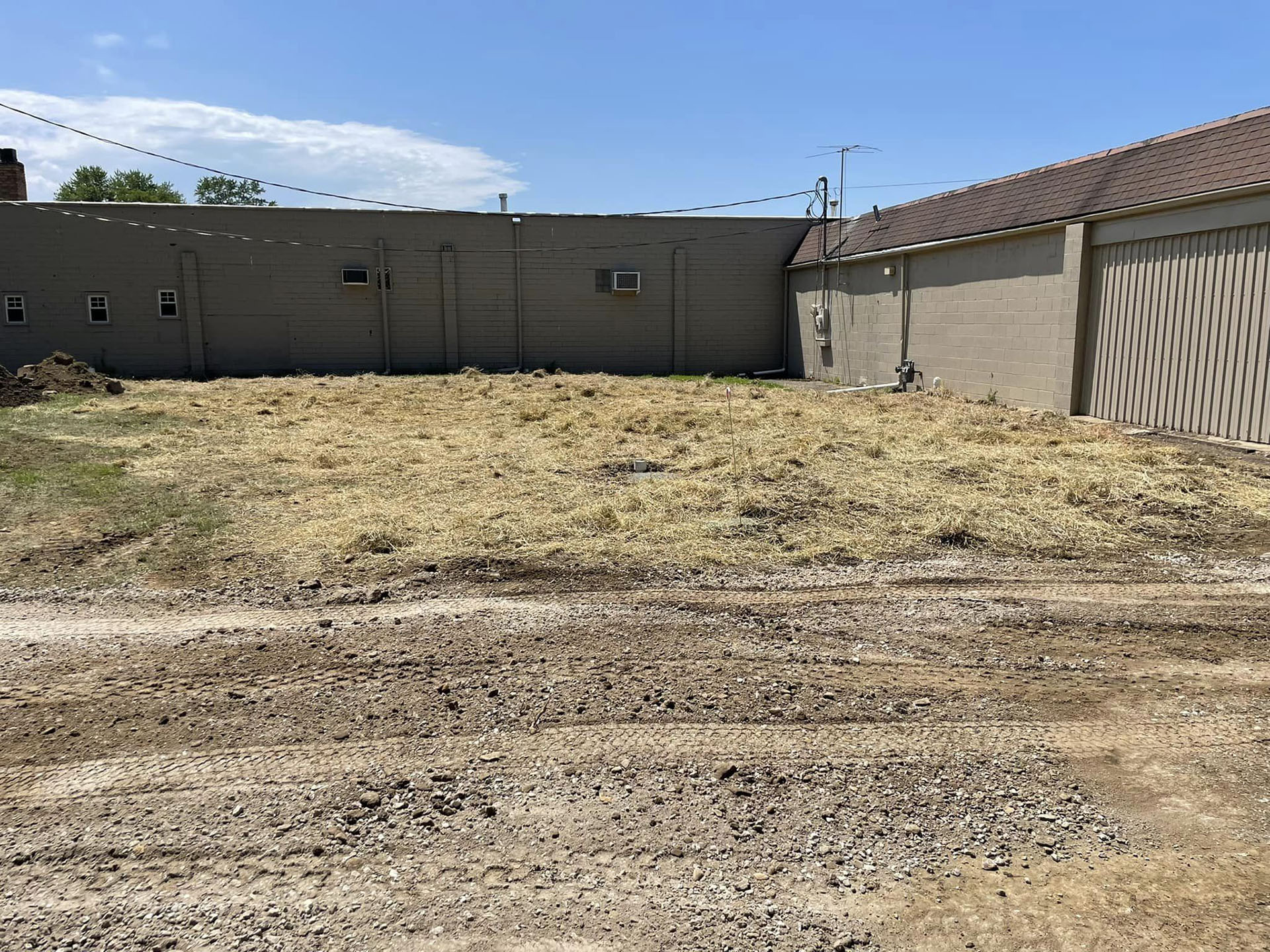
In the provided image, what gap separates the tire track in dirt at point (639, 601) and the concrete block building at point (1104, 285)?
6.44 meters

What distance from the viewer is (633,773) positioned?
3.24 meters

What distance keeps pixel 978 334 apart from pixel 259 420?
11.5m

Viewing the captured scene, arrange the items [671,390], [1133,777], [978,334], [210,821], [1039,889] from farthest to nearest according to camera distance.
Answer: [671,390] < [978,334] < [1133,777] < [210,821] < [1039,889]

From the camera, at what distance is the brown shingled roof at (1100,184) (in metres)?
10.8

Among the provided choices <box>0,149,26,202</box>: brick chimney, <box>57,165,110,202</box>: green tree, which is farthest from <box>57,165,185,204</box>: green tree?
<box>0,149,26,202</box>: brick chimney

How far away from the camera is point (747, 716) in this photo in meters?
3.69

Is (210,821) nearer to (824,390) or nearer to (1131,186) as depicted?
(1131,186)

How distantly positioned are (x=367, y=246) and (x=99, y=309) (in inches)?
248

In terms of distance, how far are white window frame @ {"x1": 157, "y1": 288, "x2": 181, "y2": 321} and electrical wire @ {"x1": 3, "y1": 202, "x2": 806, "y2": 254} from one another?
4.56 ft

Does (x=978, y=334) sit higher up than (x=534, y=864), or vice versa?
(x=978, y=334)

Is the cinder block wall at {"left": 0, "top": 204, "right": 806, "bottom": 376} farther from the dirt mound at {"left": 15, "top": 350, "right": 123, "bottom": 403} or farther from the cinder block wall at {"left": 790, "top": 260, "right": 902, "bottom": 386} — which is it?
the dirt mound at {"left": 15, "top": 350, "right": 123, "bottom": 403}

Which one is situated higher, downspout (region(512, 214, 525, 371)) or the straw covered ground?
downspout (region(512, 214, 525, 371))

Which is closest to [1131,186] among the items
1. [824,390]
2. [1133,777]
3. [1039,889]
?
[824,390]

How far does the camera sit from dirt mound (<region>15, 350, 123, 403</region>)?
1659 centimetres
